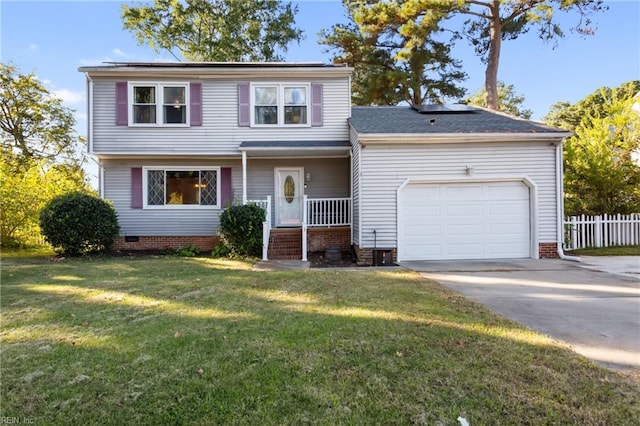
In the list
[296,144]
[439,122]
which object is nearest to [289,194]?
[296,144]

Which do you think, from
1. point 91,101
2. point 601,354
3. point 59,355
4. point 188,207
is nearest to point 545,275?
point 601,354

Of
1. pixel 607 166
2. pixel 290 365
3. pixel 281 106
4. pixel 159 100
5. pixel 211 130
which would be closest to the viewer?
pixel 290 365

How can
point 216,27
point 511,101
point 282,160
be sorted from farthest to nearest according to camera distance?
1. point 511,101
2. point 216,27
3. point 282,160

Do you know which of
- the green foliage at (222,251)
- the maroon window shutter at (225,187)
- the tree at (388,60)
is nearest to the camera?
the green foliage at (222,251)

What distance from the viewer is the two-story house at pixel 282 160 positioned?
8891mm

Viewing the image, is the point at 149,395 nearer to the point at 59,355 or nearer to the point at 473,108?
the point at 59,355

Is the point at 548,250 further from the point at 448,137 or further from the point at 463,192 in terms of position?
the point at 448,137

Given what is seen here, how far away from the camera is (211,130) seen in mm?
10930

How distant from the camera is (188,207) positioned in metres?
11.1

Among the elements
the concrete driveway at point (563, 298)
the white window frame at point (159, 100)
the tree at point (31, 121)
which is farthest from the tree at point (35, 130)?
the concrete driveway at point (563, 298)

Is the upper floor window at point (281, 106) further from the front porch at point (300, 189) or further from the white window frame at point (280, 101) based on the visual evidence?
the front porch at point (300, 189)

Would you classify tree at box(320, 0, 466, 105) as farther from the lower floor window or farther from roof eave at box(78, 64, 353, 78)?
the lower floor window

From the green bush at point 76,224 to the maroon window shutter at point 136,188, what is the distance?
120cm

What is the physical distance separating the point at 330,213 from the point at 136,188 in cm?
632
